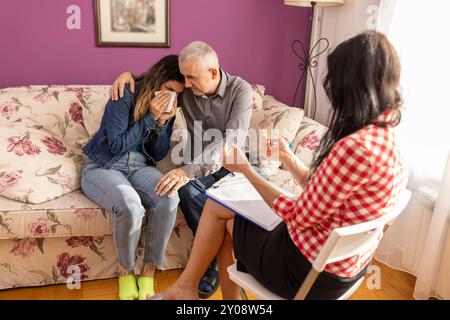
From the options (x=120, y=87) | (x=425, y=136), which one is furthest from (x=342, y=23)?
(x=120, y=87)

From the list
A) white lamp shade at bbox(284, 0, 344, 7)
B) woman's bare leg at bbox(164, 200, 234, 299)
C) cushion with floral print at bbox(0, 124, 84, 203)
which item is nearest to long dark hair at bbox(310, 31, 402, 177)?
woman's bare leg at bbox(164, 200, 234, 299)

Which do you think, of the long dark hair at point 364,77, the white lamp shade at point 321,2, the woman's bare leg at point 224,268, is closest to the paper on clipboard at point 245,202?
the woman's bare leg at point 224,268

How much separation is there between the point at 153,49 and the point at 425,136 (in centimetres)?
162

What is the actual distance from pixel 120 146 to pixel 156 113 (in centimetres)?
21

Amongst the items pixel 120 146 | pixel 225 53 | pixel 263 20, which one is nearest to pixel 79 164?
pixel 120 146

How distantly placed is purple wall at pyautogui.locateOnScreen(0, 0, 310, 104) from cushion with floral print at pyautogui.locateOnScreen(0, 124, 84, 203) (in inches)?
24.5

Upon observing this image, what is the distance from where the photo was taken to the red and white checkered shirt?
1.03m

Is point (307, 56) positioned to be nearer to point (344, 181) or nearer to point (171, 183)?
point (171, 183)

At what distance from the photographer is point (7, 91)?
7.37ft

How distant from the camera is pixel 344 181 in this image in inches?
40.7

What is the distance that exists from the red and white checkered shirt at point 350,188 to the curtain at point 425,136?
841mm

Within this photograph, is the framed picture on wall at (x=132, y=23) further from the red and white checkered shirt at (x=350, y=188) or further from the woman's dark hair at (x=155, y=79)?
the red and white checkered shirt at (x=350, y=188)

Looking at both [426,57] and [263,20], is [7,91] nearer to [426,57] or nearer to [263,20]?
[263,20]

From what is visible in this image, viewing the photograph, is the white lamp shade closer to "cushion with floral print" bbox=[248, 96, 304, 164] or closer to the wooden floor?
"cushion with floral print" bbox=[248, 96, 304, 164]
